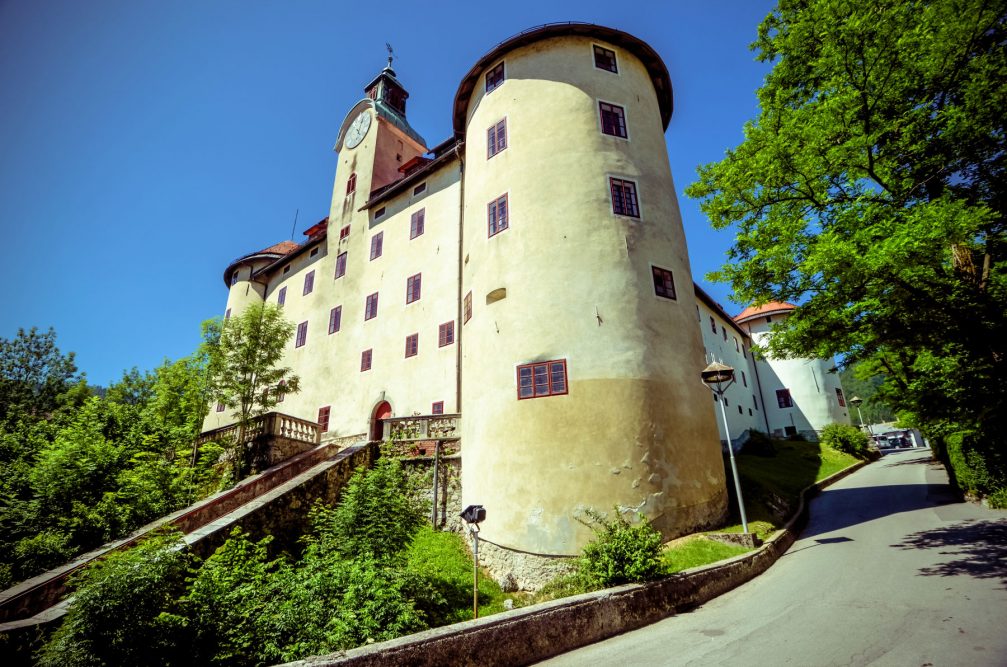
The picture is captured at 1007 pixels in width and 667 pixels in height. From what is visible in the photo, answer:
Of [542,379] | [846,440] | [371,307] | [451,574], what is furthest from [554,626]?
[846,440]

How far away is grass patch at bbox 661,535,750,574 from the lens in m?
10.3

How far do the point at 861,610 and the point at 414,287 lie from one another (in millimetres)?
20846

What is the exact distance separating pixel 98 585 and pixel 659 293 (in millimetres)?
14255

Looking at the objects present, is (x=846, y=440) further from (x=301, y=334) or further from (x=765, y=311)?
(x=301, y=334)

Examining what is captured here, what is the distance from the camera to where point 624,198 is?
15125 millimetres

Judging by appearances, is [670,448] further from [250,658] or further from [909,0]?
[909,0]

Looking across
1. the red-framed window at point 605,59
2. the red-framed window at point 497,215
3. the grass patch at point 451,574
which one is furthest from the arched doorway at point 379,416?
the red-framed window at point 605,59

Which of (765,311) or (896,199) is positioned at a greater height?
(765,311)

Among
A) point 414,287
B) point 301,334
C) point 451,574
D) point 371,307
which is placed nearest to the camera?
point 451,574

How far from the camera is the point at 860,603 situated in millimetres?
7707

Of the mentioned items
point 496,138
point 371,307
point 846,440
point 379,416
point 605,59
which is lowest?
point 846,440

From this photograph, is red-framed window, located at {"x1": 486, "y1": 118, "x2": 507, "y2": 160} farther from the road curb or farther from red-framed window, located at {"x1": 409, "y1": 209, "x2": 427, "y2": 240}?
the road curb

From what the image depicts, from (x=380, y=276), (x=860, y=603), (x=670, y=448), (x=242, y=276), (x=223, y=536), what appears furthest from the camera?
(x=242, y=276)

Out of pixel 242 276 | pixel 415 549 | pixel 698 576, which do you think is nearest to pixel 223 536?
pixel 415 549
